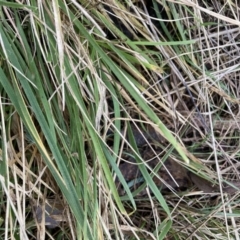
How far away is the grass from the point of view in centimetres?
74

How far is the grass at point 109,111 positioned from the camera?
0.74m

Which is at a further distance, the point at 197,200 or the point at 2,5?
the point at 197,200

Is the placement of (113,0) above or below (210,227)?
above

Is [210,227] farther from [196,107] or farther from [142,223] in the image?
[196,107]

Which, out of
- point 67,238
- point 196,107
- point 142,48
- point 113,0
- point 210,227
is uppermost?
point 113,0

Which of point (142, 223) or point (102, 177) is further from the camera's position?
point (142, 223)

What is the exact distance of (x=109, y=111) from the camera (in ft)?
2.84

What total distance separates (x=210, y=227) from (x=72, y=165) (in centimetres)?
36

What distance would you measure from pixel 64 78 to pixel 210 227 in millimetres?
477

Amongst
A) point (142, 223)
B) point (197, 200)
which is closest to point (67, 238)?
Answer: point (142, 223)

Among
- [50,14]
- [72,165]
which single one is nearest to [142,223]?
[72,165]

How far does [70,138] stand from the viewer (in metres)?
0.79

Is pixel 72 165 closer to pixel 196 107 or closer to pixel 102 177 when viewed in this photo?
pixel 102 177

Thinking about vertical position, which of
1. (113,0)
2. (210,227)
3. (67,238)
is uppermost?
(113,0)
